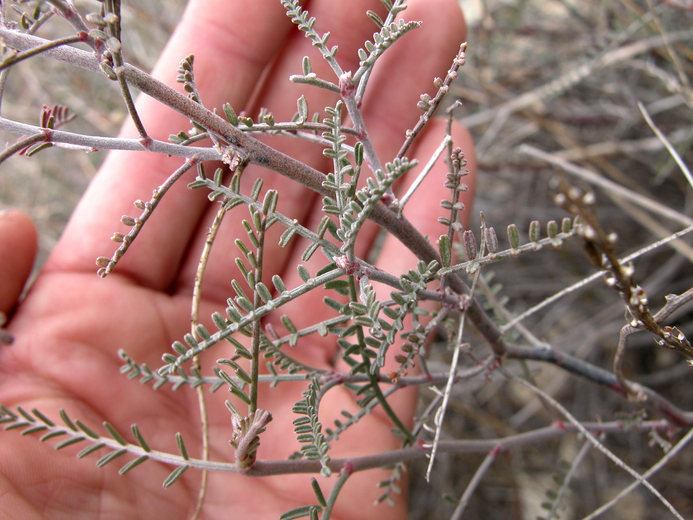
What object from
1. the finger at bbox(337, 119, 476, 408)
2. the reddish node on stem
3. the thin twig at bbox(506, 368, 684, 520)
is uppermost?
the finger at bbox(337, 119, 476, 408)

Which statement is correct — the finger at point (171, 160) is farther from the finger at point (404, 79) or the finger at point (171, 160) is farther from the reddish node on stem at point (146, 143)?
the reddish node on stem at point (146, 143)

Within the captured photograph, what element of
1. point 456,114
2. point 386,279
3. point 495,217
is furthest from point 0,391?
point 456,114

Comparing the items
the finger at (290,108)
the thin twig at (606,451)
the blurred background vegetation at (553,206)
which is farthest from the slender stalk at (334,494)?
the blurred background vegetation at (553,206)

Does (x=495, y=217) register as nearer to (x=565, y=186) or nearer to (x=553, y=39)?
(x=553, y=39)

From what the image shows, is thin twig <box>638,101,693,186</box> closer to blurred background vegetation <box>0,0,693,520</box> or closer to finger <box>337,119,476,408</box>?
finger <box>337,119,476,408</box>

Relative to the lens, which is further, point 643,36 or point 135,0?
point 135,0

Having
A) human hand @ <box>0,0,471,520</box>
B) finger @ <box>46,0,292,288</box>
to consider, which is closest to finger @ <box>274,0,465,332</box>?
human hand @ <box>0,0,471,520</box>
